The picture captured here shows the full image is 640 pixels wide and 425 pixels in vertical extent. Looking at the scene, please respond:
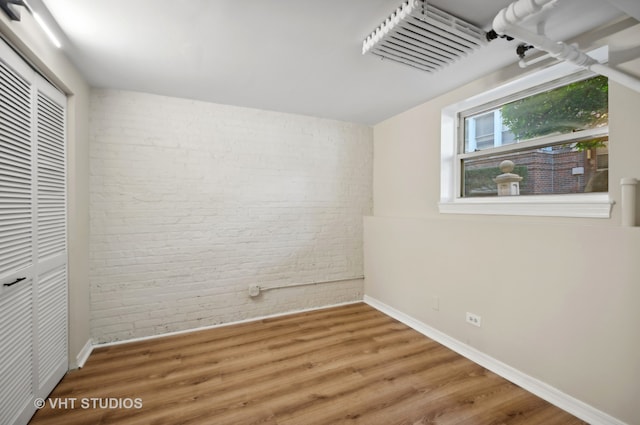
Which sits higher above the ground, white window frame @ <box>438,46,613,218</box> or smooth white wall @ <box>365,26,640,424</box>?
white window frame @ <box>438,46,613,218</box>

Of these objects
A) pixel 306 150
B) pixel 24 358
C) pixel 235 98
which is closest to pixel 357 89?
pixel 306 150

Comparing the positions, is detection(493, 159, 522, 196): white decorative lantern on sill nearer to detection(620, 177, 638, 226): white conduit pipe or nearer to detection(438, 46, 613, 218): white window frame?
detection(438, 46, 613, 218): white window frame

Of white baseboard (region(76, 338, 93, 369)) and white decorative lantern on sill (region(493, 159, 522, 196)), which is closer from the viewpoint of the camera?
white baseboard (region(76, 338, 93, 369))

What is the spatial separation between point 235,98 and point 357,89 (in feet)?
4.10

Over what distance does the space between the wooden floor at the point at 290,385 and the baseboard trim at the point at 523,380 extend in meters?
0.06

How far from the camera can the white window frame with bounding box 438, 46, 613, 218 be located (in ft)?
5.97

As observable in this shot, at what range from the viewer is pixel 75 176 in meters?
2.22

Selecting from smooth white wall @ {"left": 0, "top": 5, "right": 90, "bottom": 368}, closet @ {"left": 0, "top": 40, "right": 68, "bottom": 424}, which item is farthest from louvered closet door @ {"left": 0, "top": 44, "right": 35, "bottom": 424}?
smooth white wall @ {"left": 0, "top": 5, "right": 90, "bottom": 368}

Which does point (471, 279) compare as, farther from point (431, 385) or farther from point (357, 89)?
point (357, 89)

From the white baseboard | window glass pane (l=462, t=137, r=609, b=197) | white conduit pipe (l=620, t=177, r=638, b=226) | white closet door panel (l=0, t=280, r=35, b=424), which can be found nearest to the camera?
white closet door panel (l=0, t=280, r=35, b=424)

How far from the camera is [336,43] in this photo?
1.92 meters

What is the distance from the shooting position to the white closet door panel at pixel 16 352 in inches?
56.5

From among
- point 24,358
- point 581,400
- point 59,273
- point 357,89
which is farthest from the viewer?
point 357,89

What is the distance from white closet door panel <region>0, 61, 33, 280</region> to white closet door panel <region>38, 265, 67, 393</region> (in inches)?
12.5
